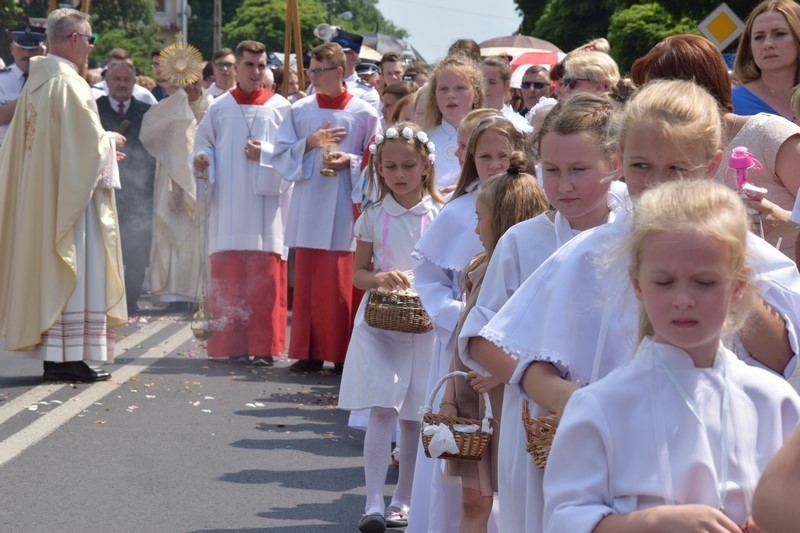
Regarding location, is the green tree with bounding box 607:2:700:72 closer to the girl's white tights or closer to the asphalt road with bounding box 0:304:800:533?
the asphalt road with bounding box 0:304:800:533

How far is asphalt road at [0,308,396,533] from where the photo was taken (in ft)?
20.9

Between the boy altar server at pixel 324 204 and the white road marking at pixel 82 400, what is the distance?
1177 millimetres

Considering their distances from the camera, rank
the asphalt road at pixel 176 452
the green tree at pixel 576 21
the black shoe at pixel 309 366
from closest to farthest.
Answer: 1. the asphalt road at pixel 176 452
2. the black shoe at pixel 309 366
3. the green tree at pixel 576 21

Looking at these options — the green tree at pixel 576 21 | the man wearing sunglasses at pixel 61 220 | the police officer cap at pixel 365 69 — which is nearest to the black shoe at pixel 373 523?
the man wearing sunglasses at pixel 61 220

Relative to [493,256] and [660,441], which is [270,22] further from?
[660,441]

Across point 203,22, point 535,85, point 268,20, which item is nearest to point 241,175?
point 535,85

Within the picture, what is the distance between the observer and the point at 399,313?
6.39 metres

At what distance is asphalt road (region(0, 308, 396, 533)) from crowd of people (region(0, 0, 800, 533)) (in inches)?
15.4

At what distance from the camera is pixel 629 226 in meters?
2.75

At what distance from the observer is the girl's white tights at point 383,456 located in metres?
6.24

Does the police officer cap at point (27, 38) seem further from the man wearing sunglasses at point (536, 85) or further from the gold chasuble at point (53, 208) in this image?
the man wearing sunglasses at point (536, 85)

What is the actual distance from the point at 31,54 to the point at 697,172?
10243 mm

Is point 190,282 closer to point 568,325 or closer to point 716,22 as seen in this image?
point 716,22

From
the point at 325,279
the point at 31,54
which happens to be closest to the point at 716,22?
the point at 325,279
